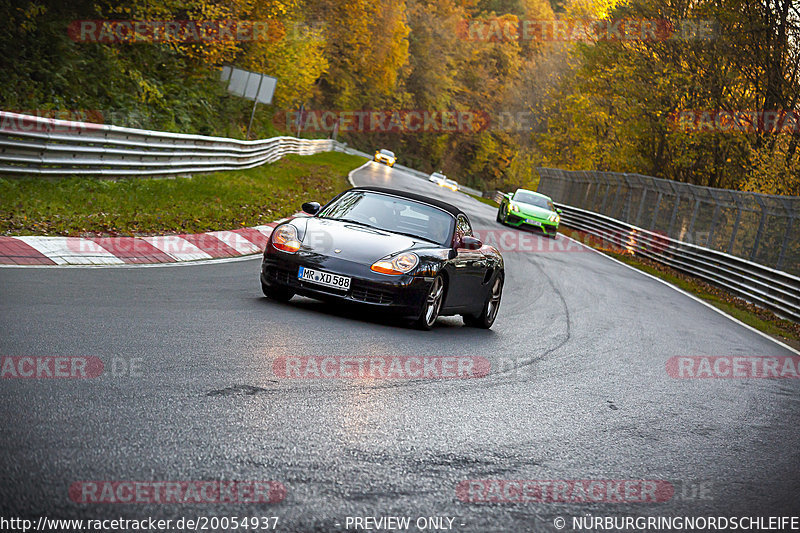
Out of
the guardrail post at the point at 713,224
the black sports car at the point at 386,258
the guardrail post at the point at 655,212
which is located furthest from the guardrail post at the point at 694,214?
the black sports car at the point at 386,258

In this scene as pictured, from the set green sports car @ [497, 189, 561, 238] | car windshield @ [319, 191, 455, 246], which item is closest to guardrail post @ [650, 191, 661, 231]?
green sports car @ [497, 189, 561, 238]

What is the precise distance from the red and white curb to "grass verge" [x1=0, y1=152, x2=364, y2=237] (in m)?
0.42

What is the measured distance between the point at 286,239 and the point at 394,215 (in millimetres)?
1431

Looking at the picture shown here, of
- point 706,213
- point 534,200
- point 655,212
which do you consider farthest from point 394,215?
point 655,212

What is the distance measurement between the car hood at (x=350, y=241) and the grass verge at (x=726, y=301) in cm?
839

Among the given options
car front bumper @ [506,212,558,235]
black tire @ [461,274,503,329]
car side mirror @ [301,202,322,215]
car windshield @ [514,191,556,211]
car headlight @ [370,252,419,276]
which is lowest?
car front bumper @ [506,212,558,235]

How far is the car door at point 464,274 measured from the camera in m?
9.88

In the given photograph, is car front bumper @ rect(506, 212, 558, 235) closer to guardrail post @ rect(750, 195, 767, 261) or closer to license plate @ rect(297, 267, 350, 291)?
guardrail post @ rect(750, 195, 767, 261)

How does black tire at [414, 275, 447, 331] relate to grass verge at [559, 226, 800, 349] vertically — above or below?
above

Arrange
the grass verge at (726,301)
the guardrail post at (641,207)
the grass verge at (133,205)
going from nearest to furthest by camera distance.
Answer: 1. the grass verge at (133,205)
2. the grass verge at (726,301)
3. the guardrail post at (641,207)

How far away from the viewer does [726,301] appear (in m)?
20.9

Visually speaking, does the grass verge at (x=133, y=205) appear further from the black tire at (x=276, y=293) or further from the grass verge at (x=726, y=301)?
the grass verge at (x=726, y=301)

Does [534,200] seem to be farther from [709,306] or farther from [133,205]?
[133,205]

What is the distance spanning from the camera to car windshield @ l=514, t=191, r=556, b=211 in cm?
3231
